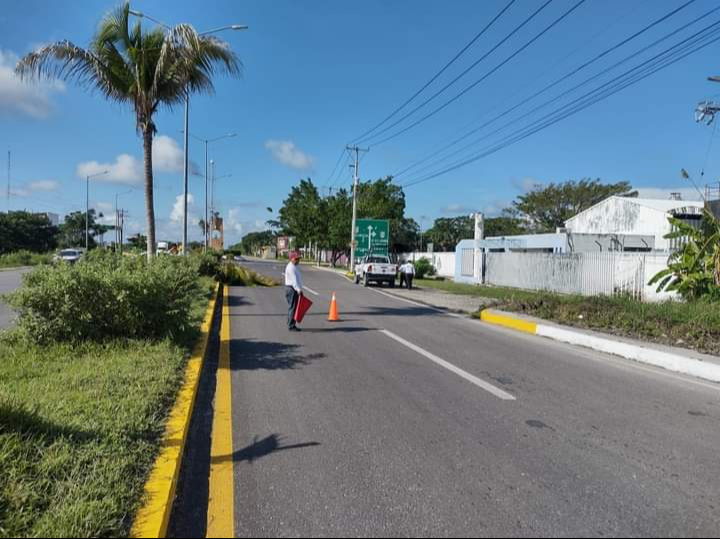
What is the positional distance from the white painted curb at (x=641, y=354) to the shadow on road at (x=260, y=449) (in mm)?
6308

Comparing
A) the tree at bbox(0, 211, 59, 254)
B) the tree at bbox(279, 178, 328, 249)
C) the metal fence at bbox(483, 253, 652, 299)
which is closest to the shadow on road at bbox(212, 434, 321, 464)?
the metal fence at bbox(483, 253, 652, 299)

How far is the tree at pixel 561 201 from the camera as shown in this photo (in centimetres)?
5994

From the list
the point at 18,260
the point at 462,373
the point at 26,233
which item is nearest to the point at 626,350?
the point at 462,373

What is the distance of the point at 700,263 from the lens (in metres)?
12.9

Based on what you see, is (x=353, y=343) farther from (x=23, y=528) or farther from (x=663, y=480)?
(x=23, y=528)

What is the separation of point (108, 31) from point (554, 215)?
5843cm

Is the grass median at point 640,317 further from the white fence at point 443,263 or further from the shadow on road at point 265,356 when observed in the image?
the white fence at point 443,263

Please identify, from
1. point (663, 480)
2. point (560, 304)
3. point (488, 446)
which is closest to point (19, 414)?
point (488, 446)

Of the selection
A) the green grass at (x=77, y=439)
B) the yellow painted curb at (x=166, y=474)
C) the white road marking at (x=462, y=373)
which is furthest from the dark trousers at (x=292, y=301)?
the yellow painted curb at (x=166, y=474)

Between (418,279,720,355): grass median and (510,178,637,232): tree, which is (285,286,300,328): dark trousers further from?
(510,178,637,232): tree

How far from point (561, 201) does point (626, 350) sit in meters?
56.4

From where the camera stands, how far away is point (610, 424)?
5.23 m

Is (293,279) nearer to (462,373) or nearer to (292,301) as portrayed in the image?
(292,301)

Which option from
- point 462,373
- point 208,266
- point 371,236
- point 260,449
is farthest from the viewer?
point 371,236
